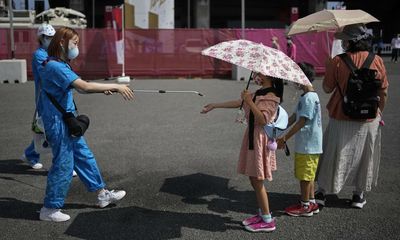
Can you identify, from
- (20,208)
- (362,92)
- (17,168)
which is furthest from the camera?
(17,168)

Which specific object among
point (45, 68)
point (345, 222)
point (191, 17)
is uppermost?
point (191, 17)

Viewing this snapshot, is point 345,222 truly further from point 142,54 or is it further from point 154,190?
point 142,54

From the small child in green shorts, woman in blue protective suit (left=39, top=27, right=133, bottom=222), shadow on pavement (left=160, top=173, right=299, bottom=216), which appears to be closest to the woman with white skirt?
the small child in green shorts

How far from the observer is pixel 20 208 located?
184 inches

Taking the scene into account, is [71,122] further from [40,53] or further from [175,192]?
[40,53]

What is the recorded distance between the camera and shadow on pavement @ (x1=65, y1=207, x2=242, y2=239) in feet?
13.3

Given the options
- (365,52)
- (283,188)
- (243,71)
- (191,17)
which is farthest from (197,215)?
(191,17)

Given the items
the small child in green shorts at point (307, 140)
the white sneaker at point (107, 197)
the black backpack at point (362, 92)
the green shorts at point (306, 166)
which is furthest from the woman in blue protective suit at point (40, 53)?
the black backpack at point (362, 92)

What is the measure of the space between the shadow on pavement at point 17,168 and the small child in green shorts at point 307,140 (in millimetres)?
3269

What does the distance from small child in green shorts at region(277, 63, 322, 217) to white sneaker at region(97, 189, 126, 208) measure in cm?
175

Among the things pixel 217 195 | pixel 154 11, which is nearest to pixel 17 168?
pixel 217 195

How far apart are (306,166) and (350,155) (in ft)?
1.75

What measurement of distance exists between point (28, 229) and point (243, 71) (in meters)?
15.0

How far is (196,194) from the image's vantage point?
5137mm
